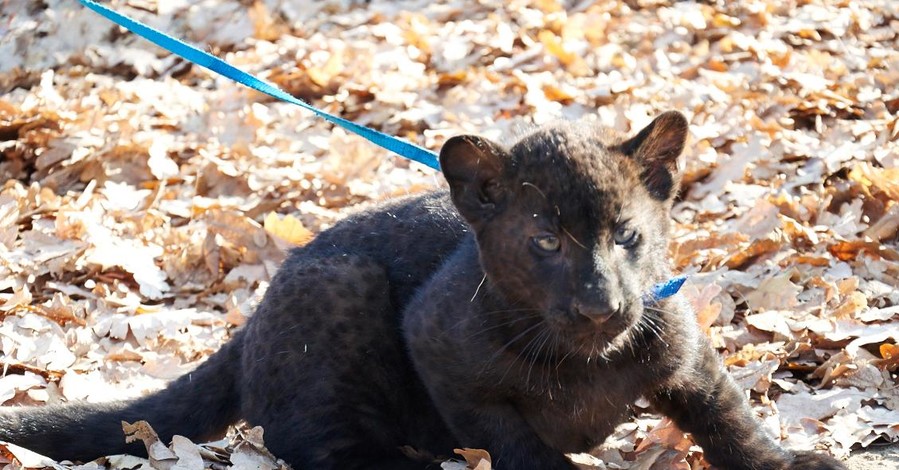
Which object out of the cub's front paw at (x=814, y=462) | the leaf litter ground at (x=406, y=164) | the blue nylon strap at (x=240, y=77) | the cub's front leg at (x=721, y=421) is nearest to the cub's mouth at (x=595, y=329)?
the cub's front leg at (x=721, y=421)

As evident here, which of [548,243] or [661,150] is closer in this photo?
[548,243]

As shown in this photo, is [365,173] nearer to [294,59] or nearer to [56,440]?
[294,59]

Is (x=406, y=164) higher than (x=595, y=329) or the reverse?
the reverse

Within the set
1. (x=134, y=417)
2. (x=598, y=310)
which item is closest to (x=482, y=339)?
(x=598, y=310)

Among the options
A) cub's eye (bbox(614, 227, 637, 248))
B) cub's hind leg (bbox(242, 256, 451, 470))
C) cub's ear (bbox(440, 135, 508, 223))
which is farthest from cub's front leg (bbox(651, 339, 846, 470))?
cub's hind leg (bbox(242, 256, 451, 470))

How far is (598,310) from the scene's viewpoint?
10.5ft

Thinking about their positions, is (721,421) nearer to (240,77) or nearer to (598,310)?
(598,310)

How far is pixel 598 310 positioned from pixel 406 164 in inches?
159

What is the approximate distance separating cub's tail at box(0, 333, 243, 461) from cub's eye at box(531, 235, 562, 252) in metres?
1.60

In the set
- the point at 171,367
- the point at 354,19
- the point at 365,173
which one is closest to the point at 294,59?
the point at 354,19

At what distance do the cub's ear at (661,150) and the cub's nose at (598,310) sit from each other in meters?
0.59

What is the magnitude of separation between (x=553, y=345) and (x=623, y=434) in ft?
2.92

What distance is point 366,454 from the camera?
13.4ft

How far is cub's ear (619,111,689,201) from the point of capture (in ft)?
11.8
